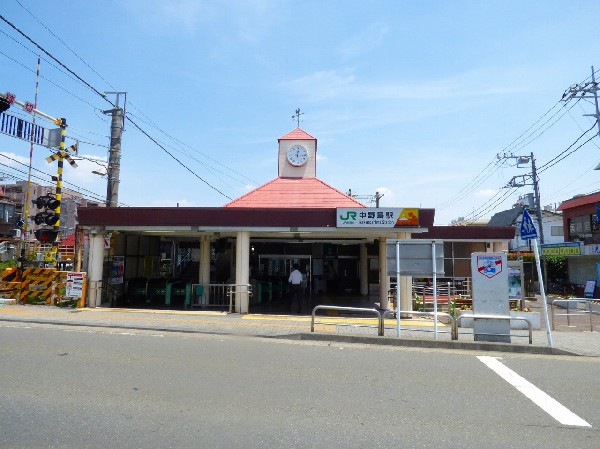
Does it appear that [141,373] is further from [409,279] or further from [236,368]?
[409,279]

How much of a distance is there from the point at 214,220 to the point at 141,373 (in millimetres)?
9106

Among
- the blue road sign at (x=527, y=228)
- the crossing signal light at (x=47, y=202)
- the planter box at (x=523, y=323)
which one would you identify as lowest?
the planter box at (x=523, y=323)

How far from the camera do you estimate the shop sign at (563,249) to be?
2603cm

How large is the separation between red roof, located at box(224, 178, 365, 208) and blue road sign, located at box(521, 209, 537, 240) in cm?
1094

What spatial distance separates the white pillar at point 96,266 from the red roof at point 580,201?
28.7m

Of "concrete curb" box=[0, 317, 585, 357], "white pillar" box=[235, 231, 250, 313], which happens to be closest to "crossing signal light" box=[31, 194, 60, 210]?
"white pillar" box=[235, 231, 250, 313]

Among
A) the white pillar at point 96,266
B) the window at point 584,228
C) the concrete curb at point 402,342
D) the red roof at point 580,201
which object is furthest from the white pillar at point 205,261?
the red roof at point 580,201

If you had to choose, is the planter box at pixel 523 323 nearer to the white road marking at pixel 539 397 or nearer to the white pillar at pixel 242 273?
the white road marking at pixel 539 397

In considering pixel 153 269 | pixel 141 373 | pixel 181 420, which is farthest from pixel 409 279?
pixel 153 269

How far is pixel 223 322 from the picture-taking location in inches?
488

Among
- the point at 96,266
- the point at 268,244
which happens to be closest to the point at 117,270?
the point at 96,266

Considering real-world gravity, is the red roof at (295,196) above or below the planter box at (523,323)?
above

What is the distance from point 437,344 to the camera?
9.66 metres

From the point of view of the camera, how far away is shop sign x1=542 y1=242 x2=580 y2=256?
2603cm
